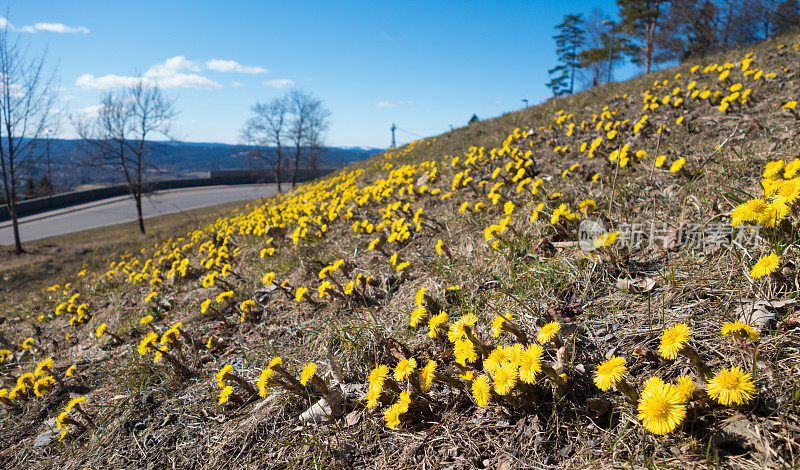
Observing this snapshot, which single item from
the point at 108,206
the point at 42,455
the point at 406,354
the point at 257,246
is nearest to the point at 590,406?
the point at 406,354

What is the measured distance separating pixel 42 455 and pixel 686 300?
419 centimetres

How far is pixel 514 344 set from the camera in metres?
1.71

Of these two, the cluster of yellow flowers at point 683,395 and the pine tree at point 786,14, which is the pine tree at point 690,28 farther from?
the cluster of yellow flowers at point 683,395

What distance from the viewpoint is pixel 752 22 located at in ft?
48.1

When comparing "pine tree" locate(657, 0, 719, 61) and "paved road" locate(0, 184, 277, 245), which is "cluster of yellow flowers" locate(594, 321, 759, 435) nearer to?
"pine tree" locate(657, 0, 719, 61)

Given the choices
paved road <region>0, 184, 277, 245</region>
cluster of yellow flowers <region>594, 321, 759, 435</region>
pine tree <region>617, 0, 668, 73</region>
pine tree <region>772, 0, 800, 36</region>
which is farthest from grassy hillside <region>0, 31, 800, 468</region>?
pine tree <region>617, 0, 668, 73</region>
